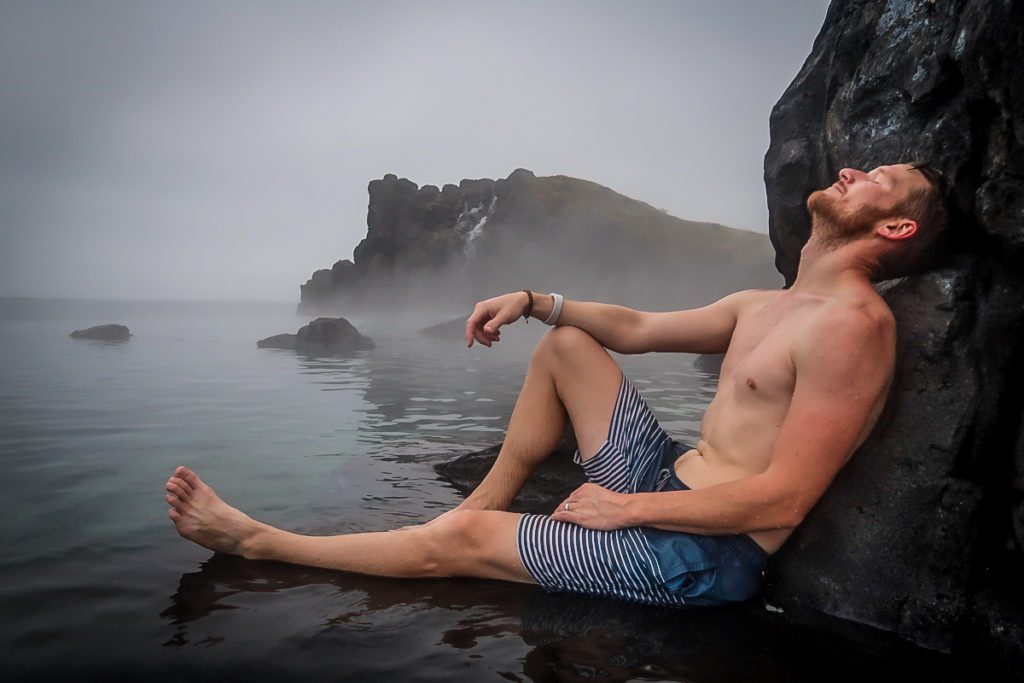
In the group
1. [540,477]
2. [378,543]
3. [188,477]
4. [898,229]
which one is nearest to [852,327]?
[898,229]

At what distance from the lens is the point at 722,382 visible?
10.7 feet

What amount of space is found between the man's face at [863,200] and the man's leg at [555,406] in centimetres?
129

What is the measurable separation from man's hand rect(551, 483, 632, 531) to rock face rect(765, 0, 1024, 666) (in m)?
0.97

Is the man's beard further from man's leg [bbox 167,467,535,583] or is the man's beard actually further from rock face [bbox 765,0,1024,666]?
man's leg [bbox 167,467,535,583]

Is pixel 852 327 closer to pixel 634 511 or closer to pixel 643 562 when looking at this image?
pixel 634 511

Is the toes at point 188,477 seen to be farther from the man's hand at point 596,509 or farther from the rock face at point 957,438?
the rock face at point 957,438

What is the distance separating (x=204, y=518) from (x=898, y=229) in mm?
3694

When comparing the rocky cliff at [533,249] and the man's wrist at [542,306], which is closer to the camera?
the man's wrist at [542,306]

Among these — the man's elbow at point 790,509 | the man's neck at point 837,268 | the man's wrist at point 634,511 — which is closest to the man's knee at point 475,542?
the man's wrist at point 634,511

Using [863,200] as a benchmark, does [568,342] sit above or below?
below

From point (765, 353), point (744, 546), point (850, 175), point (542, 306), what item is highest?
point (850, 175)

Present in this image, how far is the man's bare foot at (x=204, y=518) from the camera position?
10.4ft

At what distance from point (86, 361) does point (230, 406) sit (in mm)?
9857

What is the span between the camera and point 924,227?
292 cm
